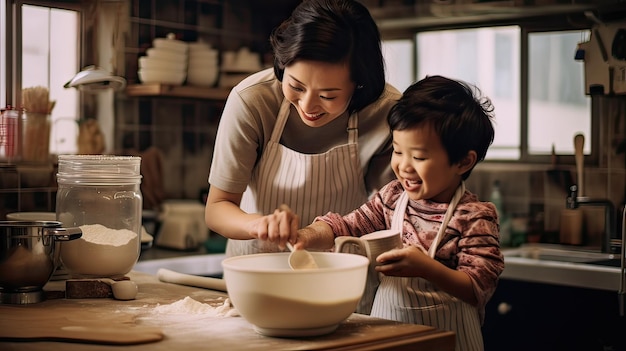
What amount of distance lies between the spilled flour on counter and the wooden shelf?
6.34ft

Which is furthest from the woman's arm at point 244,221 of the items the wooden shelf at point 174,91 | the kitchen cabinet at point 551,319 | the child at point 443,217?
the wooden shelf at point 174,91

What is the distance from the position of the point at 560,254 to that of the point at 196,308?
202 cm

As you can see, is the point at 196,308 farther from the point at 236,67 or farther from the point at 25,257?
the point at 236,67

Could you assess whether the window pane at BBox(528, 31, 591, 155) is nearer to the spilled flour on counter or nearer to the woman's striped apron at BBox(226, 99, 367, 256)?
the woman's striped apron at BBox(226, 99, 367, 256)

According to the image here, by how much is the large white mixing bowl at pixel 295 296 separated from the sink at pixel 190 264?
69.7 inches

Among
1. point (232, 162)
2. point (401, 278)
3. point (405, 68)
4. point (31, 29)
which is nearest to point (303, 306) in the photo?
point (401, 278)

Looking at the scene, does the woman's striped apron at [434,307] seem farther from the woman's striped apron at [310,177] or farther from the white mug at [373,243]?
the woman's striped apron at [310,177]

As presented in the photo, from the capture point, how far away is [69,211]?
196 cm

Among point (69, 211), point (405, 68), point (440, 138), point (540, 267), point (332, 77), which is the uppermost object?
point (405, 68)

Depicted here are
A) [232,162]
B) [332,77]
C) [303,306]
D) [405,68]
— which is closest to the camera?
[303,306]

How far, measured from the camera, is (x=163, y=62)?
347 centimetres

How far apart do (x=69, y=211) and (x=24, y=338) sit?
24.4 inches

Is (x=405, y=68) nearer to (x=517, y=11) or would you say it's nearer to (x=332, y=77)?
(x=517, y=11)

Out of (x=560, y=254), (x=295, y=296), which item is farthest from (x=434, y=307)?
(x=560, y=254)
